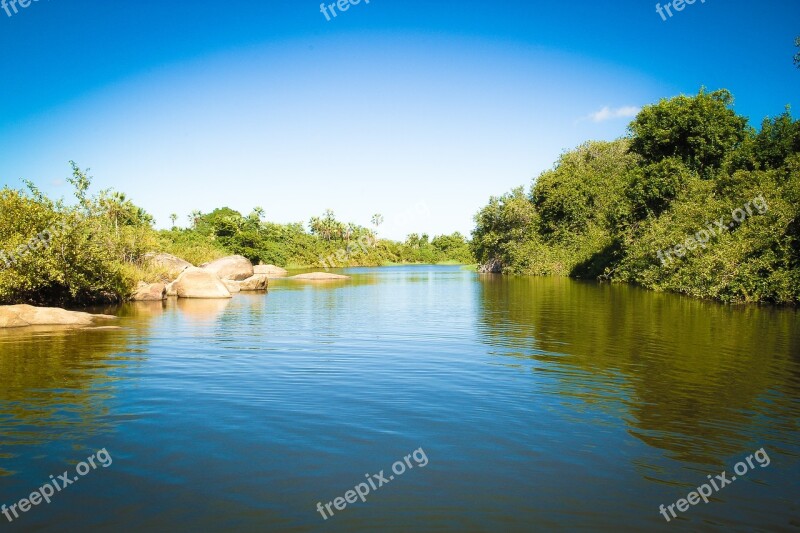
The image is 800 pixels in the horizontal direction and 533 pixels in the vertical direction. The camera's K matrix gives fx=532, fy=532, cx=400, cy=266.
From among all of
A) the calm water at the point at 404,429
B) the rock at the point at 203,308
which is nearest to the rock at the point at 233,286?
the rock at the point at 203,308

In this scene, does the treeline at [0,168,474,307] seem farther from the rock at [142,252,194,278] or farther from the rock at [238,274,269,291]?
the rock at [238,274,269,291]

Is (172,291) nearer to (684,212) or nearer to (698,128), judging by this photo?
(684,212)

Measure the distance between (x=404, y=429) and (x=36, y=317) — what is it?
19.9 m

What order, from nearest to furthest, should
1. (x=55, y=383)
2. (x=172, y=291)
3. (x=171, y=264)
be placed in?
1. (x=55, y=383)
2. (x=172, y=291)
3. (x=171, y=264)

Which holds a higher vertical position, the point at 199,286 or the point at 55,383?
the point at 199,286

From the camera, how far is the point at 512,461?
7.64 metres

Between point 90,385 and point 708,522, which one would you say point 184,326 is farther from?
point 708,522

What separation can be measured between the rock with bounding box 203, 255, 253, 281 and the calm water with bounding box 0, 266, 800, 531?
33411 millimetres

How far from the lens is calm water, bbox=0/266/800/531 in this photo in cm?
628

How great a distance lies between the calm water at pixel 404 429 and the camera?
6277mm

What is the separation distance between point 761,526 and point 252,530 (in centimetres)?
559

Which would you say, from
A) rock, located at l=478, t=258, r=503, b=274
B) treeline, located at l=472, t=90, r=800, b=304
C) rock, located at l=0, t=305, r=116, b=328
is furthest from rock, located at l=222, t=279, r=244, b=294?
rock, located at l=478, t=258, r=503, b=274

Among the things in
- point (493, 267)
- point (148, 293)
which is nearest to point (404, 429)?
point (148, 293)

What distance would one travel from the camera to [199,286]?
38.0 meters
